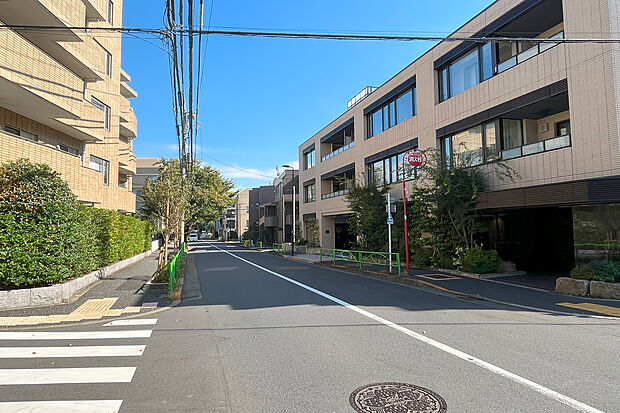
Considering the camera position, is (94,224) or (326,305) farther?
(94,224)

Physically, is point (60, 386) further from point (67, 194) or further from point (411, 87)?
point (411, 87)

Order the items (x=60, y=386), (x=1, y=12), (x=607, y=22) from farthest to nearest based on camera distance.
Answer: (x=1, y=12) < (x=607, y=22) < (x=60, y=386)

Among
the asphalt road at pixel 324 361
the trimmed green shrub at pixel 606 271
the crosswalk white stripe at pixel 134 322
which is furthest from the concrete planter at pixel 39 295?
the trimmed green shrub at pixel 606 271

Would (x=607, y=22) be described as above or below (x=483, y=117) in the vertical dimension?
above

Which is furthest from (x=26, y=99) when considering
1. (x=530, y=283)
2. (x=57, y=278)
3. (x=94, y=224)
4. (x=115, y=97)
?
(x=530, y=283)

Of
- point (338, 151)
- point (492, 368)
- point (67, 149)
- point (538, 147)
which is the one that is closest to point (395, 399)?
point (492, 368)

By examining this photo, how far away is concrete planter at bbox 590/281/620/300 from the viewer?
989cm

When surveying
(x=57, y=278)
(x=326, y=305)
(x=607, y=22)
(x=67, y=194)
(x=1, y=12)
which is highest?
(x=1, y=12)

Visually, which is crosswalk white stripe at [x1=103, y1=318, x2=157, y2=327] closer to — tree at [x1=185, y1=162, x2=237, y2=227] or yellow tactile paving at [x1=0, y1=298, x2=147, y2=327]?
yellow tactile paving at [x1=0, y1=298, x2=147, y2=327]

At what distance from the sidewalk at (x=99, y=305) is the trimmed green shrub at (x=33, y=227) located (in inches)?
34.3

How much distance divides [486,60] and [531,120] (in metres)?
3.20

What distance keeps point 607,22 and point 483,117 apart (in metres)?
5.28

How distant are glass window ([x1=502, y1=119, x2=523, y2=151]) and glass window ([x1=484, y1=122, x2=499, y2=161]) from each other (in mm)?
349

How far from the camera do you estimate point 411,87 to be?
22094mm
